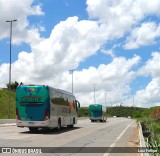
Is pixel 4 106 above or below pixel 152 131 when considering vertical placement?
above

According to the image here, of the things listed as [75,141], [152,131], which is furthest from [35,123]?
[152,131]

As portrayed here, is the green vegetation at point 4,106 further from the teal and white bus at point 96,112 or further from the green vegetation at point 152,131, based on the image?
the green vegetation at point 152,131

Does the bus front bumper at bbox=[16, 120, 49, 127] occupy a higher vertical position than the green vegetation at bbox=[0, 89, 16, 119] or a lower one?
lower

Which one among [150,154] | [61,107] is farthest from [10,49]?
[150,154]

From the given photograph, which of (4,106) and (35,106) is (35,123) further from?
(4,106)

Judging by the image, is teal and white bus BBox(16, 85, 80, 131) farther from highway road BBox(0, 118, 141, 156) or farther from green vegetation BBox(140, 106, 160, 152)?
green vegetation BBox(140, 106, 160, 152)

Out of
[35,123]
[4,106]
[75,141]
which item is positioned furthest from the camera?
[4,106]

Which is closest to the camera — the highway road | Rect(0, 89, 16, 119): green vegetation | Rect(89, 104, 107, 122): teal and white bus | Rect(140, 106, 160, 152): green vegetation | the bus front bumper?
Rect(140, 106, 160, 152): green vegetation

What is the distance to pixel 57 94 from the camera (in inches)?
1241

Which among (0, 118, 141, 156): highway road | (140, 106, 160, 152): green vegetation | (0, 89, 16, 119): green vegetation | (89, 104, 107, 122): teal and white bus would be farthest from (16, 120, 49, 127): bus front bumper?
(0, 89, 16, 119): green vegetation

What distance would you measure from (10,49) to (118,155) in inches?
1645

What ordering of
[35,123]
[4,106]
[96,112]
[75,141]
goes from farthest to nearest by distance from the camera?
[4,106]
[96,112]
[35,123]
[75,141]

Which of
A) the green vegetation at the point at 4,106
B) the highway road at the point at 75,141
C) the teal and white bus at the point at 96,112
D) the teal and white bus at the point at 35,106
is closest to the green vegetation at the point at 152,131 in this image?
the highway road at the point at 75,141

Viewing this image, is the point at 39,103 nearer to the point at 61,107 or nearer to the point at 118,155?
the point at 61,107
